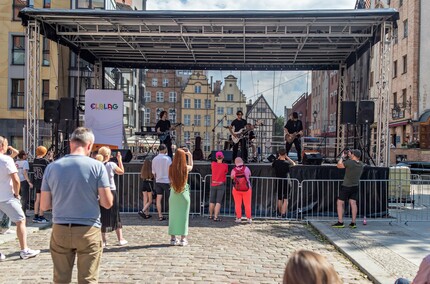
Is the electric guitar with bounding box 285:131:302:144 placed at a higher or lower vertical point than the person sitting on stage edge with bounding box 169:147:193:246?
higher

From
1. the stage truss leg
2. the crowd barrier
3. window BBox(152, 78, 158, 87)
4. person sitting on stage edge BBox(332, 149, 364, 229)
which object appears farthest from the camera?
window BBox(152, 78, 158, 87)

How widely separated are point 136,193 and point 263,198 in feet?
11.5

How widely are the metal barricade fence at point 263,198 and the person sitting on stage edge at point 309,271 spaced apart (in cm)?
954

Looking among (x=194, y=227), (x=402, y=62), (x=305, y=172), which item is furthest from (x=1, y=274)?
(x=402, y=62)

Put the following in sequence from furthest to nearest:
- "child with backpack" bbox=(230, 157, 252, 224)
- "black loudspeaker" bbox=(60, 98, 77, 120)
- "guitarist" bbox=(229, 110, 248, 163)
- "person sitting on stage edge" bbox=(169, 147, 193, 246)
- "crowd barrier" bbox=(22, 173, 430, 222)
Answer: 1. "guitarist" bbox=(229, 110, 248, 163)
2. "black loudspeaker" bbox=(60, 98, 77, 120)
3. "crowd barrier" bbox=(22, 173, 430, 222)
4. "child with backpack" bbox=(230, 157, 252, 224)
5. "person sitting on stage edge" bbox=(169, 147, 193, 246)

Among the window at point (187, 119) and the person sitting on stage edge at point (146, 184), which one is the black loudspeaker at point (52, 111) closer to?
the person sitting on stage edge at point (146, 184)

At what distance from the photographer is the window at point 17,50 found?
3297 cm

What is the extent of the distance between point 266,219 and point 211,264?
524 cm

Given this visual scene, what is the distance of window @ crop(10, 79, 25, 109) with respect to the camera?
32875mm

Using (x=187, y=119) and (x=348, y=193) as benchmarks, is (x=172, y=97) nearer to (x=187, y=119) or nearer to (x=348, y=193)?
(x=187, y=119)

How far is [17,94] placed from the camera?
108ft

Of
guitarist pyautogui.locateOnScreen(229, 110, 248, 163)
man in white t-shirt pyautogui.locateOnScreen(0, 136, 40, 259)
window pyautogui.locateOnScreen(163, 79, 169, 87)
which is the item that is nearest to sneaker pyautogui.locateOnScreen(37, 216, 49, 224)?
man in white t-shirt pyautogui.locateOnScreen(0, 136, 40, 259)

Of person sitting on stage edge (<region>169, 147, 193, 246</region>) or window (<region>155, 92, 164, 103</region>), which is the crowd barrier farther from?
window (<region>155, 92, 164, 103</region>)

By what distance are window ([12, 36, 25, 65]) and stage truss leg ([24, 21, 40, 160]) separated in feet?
70.0
